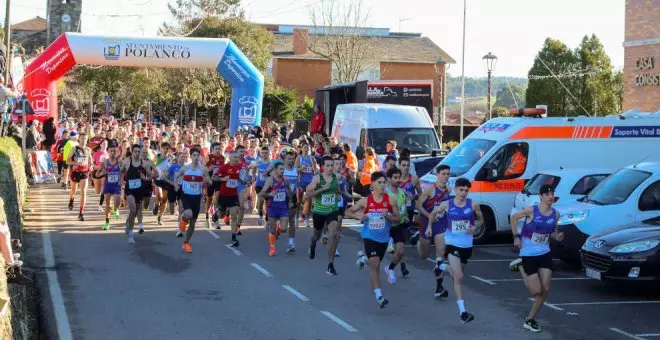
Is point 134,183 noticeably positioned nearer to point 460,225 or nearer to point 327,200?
point 327,200

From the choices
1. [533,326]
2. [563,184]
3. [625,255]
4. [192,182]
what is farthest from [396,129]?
[533,326]

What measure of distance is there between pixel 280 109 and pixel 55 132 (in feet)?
99.9

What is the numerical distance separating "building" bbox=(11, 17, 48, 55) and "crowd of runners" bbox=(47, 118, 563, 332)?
76.2m

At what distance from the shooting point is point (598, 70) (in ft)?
160

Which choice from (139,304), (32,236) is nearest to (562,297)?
(139,304)

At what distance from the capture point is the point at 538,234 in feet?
35.3

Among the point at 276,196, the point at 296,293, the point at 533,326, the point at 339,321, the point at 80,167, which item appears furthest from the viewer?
the point at 80,167

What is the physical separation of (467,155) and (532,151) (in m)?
1.24

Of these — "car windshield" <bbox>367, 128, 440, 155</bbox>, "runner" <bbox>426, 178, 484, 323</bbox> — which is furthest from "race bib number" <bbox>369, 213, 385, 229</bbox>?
"car windshield" <bbox>367, 128, 440, 155</bbox>

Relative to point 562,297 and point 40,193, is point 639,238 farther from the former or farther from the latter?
point 40,193

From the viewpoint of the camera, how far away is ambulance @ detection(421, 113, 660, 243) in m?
17.6

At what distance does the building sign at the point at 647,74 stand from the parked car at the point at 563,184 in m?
14.2

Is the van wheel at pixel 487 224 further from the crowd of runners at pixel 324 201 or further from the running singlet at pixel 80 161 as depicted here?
the running singlet at pixel 80 161

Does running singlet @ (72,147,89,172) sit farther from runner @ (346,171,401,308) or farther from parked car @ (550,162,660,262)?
parked car @ (550,162,660,262)
